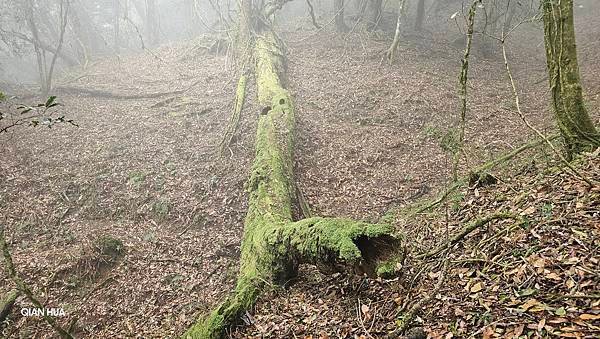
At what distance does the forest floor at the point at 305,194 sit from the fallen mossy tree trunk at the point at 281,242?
1.15 ft

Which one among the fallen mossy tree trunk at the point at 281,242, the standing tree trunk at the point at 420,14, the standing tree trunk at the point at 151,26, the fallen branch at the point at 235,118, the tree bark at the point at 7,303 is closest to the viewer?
the fallen mossy tree trunk at the point at 281,242

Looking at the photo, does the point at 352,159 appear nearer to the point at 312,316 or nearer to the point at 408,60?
the point at 312,316

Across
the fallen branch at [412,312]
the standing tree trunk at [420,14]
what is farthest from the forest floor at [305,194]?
the standing tree trunk at [420,14]

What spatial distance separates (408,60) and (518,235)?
13.3 meters

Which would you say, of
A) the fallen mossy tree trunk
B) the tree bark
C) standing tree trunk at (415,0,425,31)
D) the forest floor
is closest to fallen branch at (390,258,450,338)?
the forest floor

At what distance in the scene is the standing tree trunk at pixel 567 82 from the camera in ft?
16.4

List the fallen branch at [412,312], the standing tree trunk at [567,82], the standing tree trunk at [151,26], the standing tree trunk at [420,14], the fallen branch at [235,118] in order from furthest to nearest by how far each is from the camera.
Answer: the standing tree trunk at [151,26]
the standing tree trunk at [420,14]
the fallen branch at [235,118]
the standing tree trunk at [567,82]
the fallen branch at [412,312]

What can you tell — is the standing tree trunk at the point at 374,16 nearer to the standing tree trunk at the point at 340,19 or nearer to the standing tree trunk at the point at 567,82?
the standing tree trunk at the point at 340,19

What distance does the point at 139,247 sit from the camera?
7.95m

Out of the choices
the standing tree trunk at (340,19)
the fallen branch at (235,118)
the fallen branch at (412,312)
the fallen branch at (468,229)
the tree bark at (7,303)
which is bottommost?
the tree bark at (7,303)

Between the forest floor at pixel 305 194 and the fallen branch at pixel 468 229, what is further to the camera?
the fallen branch at pixel 468 229

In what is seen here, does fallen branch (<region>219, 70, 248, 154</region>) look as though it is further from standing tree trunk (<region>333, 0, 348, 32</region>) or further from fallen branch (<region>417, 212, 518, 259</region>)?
standing tree trunk (<region>333, 0, 348, 32</region>)

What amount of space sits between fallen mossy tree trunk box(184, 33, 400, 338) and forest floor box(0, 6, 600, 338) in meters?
0.35

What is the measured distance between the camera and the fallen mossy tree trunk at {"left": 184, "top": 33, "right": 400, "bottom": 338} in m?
4.20
